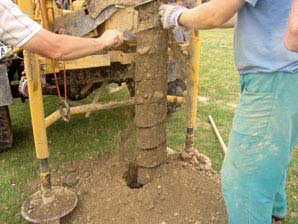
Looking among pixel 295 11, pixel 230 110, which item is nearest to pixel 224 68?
pixel 230 110

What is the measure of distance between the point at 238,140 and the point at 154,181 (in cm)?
94

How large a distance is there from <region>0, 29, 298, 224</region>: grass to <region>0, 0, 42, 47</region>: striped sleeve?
5.41ft

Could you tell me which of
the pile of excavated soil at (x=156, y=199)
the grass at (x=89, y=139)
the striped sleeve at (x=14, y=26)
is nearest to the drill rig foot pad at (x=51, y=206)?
the pile of excavated soil at (x=156, y=199)

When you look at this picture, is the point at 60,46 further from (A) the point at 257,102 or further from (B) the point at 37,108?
(A) the point at 257,102

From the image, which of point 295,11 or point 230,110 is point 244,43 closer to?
point 295,11

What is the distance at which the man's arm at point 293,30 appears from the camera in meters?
1.55

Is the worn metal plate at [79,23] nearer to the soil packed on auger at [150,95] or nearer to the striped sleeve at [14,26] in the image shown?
the soil packed on auger at [150,95]

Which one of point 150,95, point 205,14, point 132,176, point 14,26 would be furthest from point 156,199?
point 14,26

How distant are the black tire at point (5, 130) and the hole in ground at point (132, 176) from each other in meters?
1.48

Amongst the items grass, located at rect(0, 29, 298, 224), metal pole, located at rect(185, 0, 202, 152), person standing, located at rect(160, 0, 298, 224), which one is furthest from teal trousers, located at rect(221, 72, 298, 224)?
metal pole, located at rect(185, 0, 202, 152)

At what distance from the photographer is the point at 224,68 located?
769 centimetres

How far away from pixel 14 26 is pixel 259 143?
4.82 ft

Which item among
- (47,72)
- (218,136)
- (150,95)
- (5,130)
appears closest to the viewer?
(150,95)

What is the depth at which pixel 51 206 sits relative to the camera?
117 inches
